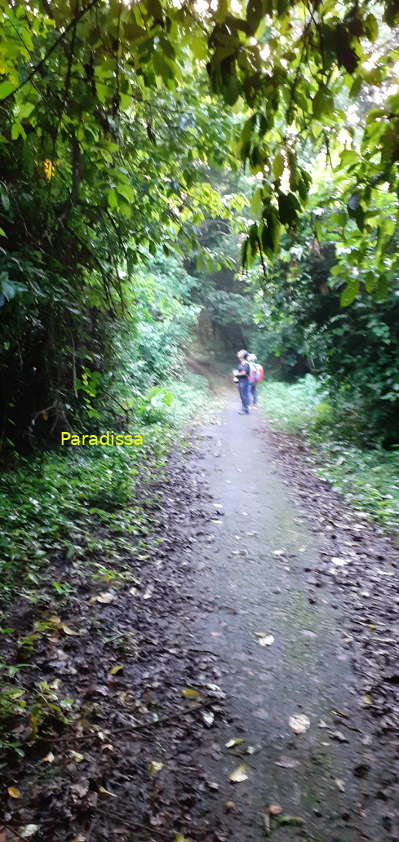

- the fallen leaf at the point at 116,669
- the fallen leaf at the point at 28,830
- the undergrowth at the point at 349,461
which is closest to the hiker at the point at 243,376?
the undergrowth at the point at 349,461

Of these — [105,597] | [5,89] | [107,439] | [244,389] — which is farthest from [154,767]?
[244,389]

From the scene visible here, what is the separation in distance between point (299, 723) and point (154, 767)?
0.91m

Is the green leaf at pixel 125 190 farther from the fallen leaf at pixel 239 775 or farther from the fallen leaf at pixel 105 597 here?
the fallen leaf at pixel 239 775

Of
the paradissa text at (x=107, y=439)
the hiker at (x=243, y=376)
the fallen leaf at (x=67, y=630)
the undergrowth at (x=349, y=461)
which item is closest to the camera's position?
the fallen leaf at (x=67, y=630)

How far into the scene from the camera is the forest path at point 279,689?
2551 mm

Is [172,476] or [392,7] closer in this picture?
[392,7]

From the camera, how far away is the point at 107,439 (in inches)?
349

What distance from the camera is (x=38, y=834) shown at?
91.3 inches

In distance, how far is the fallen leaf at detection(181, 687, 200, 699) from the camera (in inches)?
131

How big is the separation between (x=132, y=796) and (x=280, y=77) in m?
3.49

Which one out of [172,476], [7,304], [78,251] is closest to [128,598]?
[7,304]

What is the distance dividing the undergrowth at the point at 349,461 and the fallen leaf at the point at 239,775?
12.3 ft

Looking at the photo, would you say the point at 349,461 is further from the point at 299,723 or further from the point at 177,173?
the point at 299,723

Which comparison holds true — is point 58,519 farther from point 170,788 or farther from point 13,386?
point 170,788
